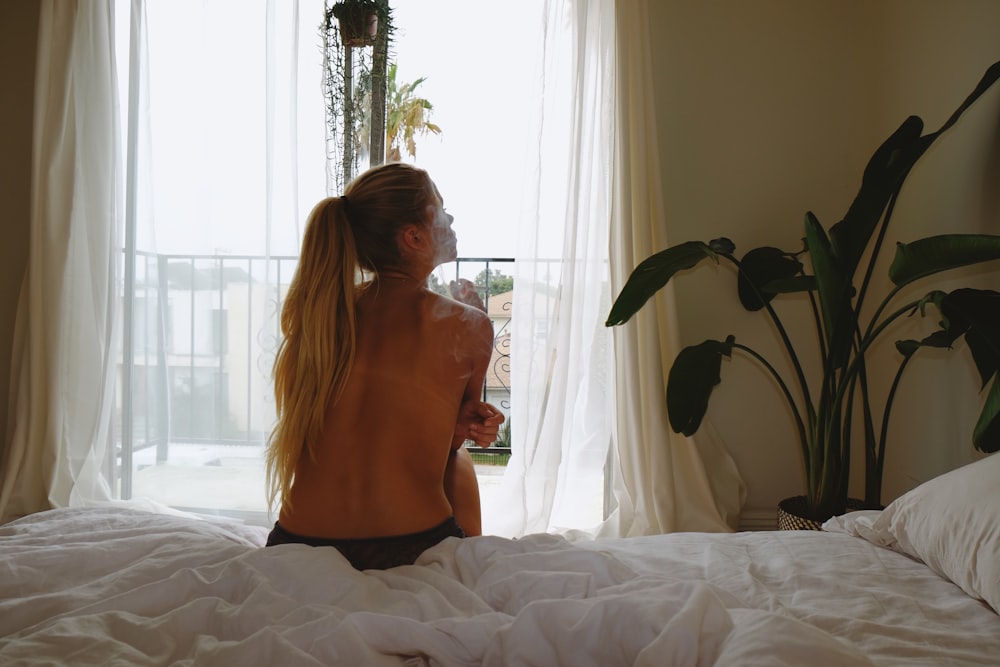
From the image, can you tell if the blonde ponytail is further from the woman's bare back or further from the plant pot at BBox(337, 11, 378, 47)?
the plant pot at BBox(337, 11, 378, 47)

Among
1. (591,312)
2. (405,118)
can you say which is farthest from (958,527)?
(405,118)

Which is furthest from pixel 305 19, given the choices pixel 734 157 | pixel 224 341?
pixel 734 157

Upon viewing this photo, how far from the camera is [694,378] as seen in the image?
2039 millimetres

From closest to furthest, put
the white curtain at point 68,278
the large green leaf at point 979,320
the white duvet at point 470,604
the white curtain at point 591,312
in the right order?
the white duvet at point 470,604 → the large green leaf at point 979,320 → the white curtain at point 591,312 → the white curtain at point 68,278

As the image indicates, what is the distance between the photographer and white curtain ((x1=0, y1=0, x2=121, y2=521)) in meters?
2.56

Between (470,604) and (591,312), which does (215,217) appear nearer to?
(591,312)

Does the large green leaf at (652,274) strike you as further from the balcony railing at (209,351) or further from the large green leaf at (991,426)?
the large green leaf at (991,426)

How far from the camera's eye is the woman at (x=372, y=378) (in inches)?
45.7

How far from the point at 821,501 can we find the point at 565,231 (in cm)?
120

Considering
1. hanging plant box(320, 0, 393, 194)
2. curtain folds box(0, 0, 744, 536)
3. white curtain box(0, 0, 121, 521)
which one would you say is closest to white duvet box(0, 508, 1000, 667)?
curtain folds box(0, 0, 744, 536)

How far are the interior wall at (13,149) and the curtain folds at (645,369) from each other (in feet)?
8.18

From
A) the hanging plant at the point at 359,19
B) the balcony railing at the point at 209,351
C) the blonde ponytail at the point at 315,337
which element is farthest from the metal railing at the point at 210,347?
the blonde ponytail at the point at 315,337

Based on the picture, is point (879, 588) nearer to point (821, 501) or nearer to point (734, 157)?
point (821, 501)

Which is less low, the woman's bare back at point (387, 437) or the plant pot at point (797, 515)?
the woman's bare back at point (387, 437)
